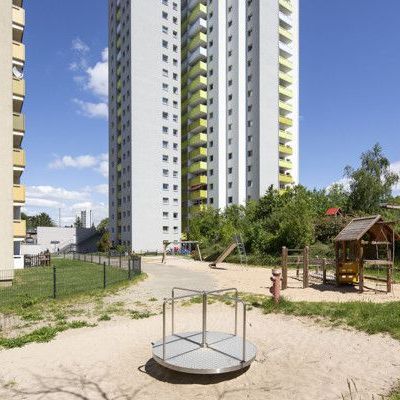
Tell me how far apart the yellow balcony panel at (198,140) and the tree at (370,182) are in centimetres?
2514

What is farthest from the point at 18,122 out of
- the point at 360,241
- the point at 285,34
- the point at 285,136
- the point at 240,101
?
the point at 285,34

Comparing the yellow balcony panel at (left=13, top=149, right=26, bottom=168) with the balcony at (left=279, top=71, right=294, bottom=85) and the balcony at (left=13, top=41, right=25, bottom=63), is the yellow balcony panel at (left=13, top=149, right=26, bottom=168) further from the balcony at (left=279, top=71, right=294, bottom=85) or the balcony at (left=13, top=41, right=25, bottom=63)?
the balcony at (left=279, top=71, right=294, bottom=85)

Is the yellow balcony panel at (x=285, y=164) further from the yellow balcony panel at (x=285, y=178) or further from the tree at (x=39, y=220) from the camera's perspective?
the tree at (x=39, y=220)

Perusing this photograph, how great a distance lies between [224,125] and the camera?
211ft

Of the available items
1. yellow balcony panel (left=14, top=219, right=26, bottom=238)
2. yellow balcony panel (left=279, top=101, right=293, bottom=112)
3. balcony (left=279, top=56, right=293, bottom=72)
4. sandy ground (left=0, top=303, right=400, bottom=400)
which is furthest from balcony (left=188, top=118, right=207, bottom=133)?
sandy ground (left=0, top=303, right=400, bottom=400)

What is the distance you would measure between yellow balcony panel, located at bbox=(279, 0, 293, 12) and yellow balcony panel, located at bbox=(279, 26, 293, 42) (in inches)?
151

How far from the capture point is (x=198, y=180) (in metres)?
66.6

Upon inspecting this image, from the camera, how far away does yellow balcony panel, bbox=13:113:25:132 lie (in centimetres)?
2612

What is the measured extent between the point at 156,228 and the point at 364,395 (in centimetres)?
5472

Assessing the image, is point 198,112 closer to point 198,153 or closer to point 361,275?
point 198,153

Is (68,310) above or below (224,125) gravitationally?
below

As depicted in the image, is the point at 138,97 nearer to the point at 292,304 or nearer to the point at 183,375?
the point at 292,304

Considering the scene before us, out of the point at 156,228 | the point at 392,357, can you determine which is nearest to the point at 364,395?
the point at 392,357

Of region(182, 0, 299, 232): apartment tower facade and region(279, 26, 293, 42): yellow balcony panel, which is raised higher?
region(279, 26, 293, 42): yellow balcony panel
